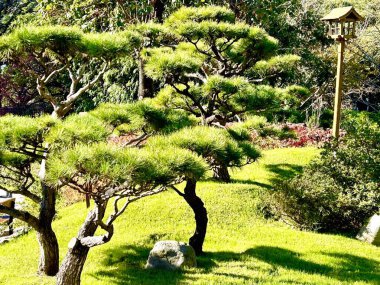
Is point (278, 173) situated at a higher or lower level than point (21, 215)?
lower

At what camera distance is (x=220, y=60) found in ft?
26.9

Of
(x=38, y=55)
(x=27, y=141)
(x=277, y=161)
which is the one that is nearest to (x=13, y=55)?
(x=38, y=55)

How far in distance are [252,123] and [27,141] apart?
14.7 feet

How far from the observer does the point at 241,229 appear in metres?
7.55

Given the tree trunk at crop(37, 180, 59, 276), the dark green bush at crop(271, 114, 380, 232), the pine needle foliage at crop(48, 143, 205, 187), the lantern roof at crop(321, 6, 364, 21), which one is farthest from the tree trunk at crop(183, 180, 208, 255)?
the lantern roof at crop(321, 6, 364, 21)

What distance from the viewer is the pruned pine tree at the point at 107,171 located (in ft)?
12.5

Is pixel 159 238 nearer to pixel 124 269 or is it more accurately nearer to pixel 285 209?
pixel 124 269

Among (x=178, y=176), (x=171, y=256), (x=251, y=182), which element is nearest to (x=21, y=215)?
(x=171, y=256)

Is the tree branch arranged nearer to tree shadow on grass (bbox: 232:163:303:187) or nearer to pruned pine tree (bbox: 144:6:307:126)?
pruned pine tree (bbox: 144:6:307:126)

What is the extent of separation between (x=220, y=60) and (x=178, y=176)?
13.4ft

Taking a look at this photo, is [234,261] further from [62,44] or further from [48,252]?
[62,44]

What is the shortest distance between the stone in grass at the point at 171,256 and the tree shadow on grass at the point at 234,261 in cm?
10

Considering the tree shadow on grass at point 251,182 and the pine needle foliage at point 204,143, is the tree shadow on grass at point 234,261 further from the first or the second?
the tree shadow on grass at point 251,182

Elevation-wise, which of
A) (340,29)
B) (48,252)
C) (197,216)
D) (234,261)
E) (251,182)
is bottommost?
(251,182)
